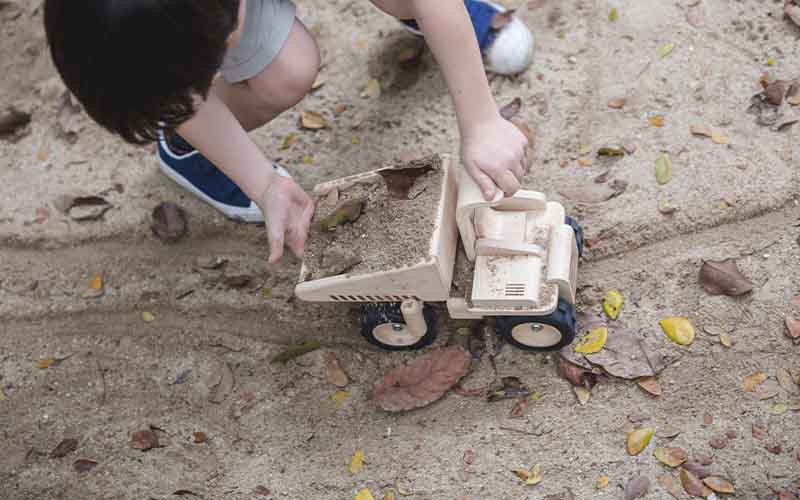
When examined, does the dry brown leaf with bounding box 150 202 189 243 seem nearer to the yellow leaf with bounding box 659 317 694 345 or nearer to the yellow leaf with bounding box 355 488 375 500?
the yellow leaf with bounding box 355 488 375 500

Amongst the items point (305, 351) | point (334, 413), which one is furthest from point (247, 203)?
point (334, 413)

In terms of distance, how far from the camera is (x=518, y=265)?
59.9 inches

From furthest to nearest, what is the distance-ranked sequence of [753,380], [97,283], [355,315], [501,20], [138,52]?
[501,20], [97,283], [355,315], [753,380], [138,52]

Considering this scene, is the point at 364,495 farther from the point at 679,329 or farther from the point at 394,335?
the point at 679,329

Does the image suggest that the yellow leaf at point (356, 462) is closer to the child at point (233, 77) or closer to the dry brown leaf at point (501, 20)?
the child at point (233, 77)

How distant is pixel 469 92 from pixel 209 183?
2.56 feet

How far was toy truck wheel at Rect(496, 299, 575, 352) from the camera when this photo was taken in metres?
1.53

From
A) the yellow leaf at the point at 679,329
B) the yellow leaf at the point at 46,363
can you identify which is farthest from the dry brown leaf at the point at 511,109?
the yellow leaf at the point at 46,363

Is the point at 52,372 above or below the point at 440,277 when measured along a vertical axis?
below

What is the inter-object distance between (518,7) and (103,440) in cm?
153

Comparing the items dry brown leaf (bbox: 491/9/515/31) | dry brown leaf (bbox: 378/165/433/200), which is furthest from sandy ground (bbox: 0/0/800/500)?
dry brown leaf (bbox: 378/165/433/200)

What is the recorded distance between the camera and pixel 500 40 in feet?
6.77

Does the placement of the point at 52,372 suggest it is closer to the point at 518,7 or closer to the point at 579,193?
the point at 579,193

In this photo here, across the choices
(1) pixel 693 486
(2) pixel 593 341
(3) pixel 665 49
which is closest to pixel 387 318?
(2) pixel 593 341
